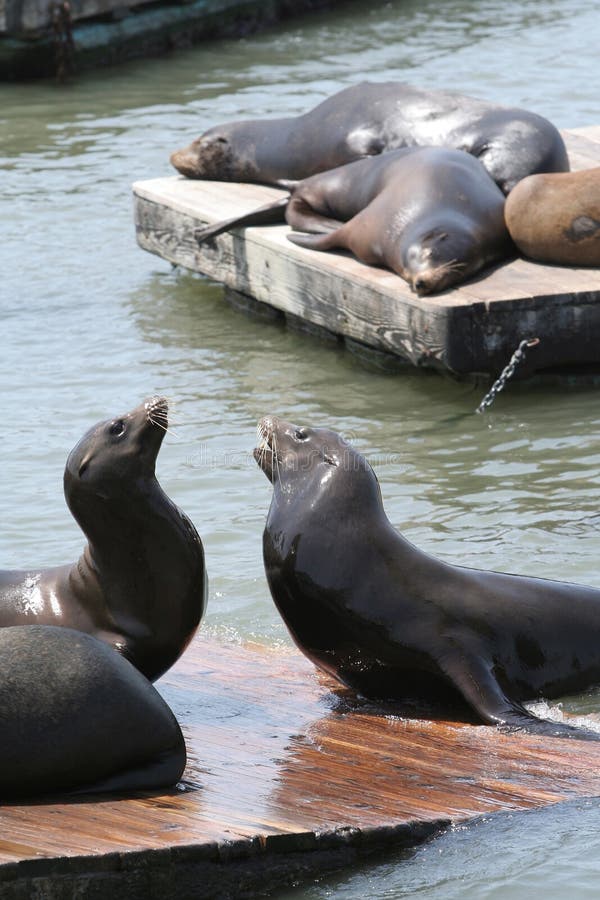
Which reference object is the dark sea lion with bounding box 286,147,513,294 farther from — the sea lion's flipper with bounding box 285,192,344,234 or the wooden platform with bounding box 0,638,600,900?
the wooden platform with bounding box 0,638,600,900

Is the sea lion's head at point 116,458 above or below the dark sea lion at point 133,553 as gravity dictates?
above

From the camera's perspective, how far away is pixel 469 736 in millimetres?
4520

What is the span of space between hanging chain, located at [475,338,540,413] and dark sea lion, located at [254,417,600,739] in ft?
11.0

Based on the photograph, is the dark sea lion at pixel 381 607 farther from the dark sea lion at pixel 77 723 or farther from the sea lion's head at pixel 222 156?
the sea lion's head at pixel 222 156

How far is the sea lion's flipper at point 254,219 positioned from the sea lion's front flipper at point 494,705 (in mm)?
5646

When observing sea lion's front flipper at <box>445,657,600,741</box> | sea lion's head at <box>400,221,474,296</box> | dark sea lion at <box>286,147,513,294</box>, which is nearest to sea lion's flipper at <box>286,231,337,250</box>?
dark sea lion at <box>286,147,513,294</box>

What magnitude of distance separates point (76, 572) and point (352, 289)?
4.34 m

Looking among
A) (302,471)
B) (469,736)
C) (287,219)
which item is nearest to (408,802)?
(469,736)

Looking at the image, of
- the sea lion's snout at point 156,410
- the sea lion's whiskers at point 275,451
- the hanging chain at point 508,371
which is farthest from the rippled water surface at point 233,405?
the sea lion's snout at point 156,410

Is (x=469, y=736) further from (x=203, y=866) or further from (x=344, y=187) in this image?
(x=344, y=187)

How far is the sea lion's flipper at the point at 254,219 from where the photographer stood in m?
10.1

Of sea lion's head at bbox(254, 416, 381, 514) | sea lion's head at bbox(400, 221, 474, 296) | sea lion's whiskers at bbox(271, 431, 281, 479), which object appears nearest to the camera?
sea lion's head at bbox(254, 416, 381, 514)

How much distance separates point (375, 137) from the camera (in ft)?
34.8

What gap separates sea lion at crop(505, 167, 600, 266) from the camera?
346 inches
